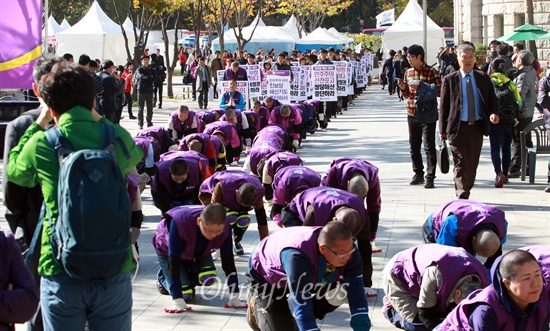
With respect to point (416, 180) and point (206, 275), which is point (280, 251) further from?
point (416, 180)

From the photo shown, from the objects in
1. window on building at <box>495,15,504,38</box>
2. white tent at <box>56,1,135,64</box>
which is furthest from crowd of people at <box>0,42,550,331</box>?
Result: white tent at <box>56,1,135,64</box>

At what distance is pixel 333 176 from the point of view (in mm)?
8609

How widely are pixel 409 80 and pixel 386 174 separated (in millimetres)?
2213

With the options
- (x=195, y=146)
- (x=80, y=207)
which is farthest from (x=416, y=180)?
(x=80, y=207)

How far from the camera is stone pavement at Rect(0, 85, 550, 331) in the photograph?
736 cm

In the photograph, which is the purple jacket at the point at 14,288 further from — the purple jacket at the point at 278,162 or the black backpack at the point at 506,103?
the black backpack at the point at 506,103

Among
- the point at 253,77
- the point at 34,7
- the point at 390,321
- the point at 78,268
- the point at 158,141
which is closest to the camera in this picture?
the point at 78,268

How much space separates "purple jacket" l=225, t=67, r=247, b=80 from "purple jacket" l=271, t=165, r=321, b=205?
15143mm

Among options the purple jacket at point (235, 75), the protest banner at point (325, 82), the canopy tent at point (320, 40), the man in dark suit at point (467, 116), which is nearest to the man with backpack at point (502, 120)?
the man in dark suit at point (467, 116)

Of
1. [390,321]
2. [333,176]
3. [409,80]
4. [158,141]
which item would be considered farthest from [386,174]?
[390,321]

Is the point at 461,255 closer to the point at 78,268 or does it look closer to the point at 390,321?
the point at 390,321

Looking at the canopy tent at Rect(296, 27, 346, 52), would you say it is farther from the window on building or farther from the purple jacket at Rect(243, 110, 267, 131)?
the purple jacket at Rect(243, 110, 267, 131)

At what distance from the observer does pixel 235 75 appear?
76.9ft

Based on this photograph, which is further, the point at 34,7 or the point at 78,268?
the point at 34,7
